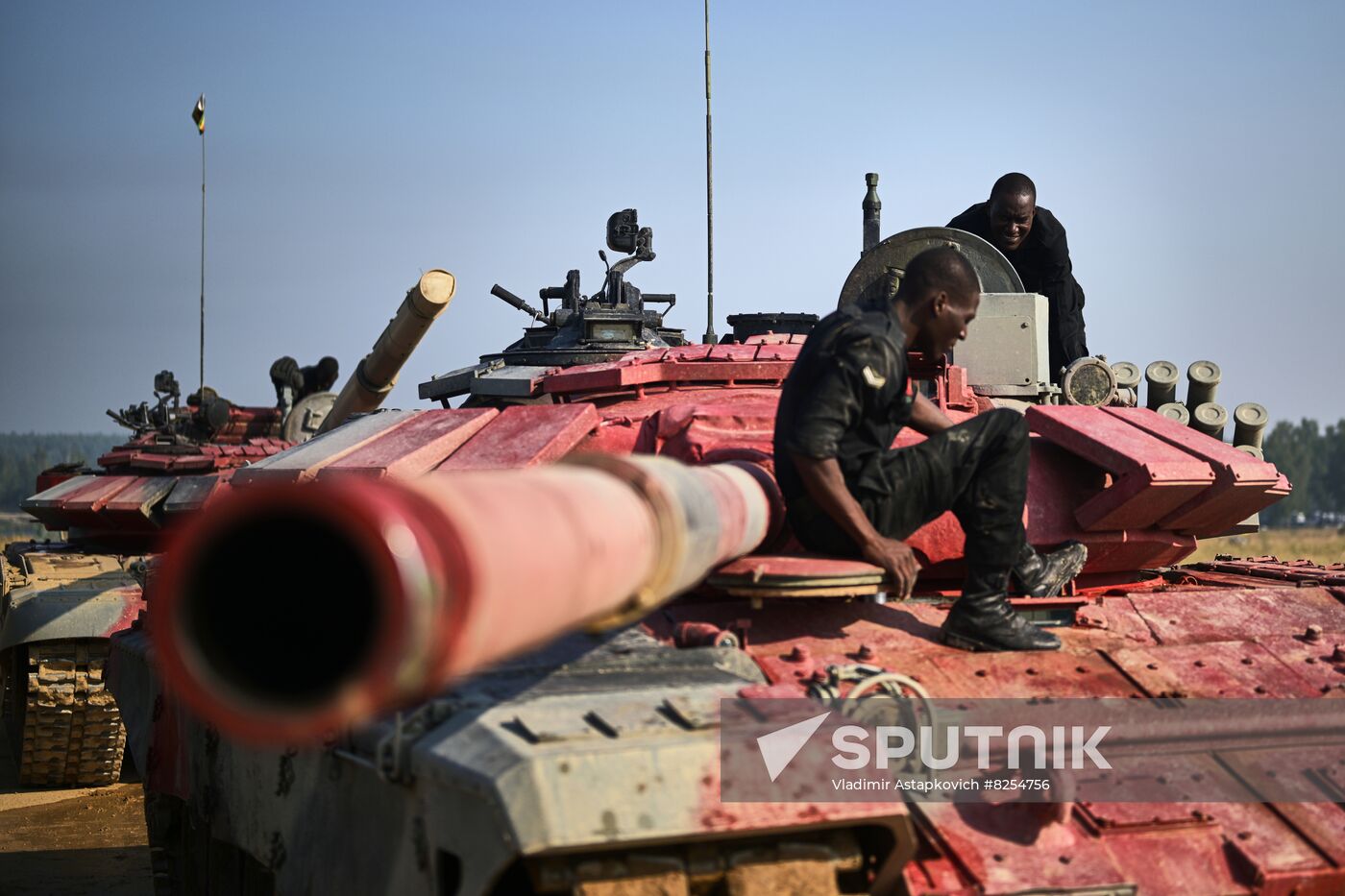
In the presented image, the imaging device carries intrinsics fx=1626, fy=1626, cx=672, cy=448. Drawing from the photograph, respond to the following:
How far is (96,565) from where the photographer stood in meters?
13.3

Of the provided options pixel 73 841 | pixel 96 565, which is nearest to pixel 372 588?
pixel 73 841

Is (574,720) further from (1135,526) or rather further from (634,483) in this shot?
(1135,526)

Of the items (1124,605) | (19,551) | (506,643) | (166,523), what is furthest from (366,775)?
(19,551)

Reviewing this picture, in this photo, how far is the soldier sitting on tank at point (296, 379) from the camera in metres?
17.5

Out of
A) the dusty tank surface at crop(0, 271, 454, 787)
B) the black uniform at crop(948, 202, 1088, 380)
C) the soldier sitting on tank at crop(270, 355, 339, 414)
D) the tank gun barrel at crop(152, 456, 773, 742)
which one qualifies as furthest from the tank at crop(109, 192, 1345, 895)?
the soldier sitting on tank at crop(270, 355, 339, 414)

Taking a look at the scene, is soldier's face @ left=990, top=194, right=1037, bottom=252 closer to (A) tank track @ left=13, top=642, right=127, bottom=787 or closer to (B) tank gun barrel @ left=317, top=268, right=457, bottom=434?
(B) tank gun barrel @ left=317, top=268, right=457, bottom=434

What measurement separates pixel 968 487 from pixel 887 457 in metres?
0.29

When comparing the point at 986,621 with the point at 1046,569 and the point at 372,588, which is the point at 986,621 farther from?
A: the point at 372,588

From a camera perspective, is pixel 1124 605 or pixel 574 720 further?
pixel 1124 605

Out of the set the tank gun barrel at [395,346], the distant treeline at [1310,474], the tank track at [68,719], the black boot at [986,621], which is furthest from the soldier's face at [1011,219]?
the distant treeline at [1310,474]

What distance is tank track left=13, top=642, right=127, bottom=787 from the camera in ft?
39.4

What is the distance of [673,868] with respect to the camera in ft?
13.0

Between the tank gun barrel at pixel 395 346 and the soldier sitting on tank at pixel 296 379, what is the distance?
7008 millimetres

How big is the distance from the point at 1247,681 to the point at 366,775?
2941 mm
